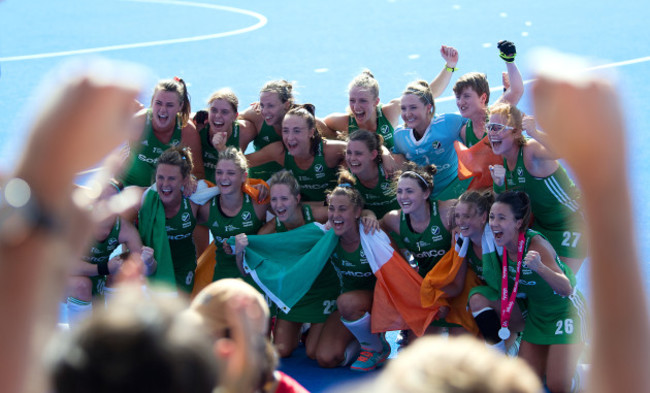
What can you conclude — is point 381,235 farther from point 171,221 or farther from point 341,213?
point 171,221

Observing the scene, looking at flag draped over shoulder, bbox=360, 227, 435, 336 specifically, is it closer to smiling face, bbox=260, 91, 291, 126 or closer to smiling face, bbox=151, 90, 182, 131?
smiling face, bbox=260, 91, 291, 126

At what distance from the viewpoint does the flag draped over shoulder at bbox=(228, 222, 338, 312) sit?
5.51 m

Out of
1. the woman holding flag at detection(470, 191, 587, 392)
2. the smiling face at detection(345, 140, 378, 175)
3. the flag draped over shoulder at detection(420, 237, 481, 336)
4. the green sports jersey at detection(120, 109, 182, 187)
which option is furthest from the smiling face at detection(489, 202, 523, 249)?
the green sports jersey at detection(120, 109, 182, 187)

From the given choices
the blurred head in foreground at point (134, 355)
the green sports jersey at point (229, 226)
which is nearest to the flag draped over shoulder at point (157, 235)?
the green sports jersey at point (229, 226)

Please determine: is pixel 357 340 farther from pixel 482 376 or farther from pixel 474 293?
pixel 482 376

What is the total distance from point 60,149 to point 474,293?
165 inches

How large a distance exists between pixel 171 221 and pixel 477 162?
2.29 m

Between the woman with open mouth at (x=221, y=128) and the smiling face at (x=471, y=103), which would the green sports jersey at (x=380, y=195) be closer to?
the smiling face at (x=471, y=103)

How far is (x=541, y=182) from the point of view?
208 inches

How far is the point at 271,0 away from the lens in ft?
61.7

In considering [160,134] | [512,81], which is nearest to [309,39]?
[160,134]

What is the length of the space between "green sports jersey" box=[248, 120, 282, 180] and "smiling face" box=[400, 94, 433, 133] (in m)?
1.12

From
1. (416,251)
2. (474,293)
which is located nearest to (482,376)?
(474,293)

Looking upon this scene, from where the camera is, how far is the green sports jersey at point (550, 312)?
476 centimetres
